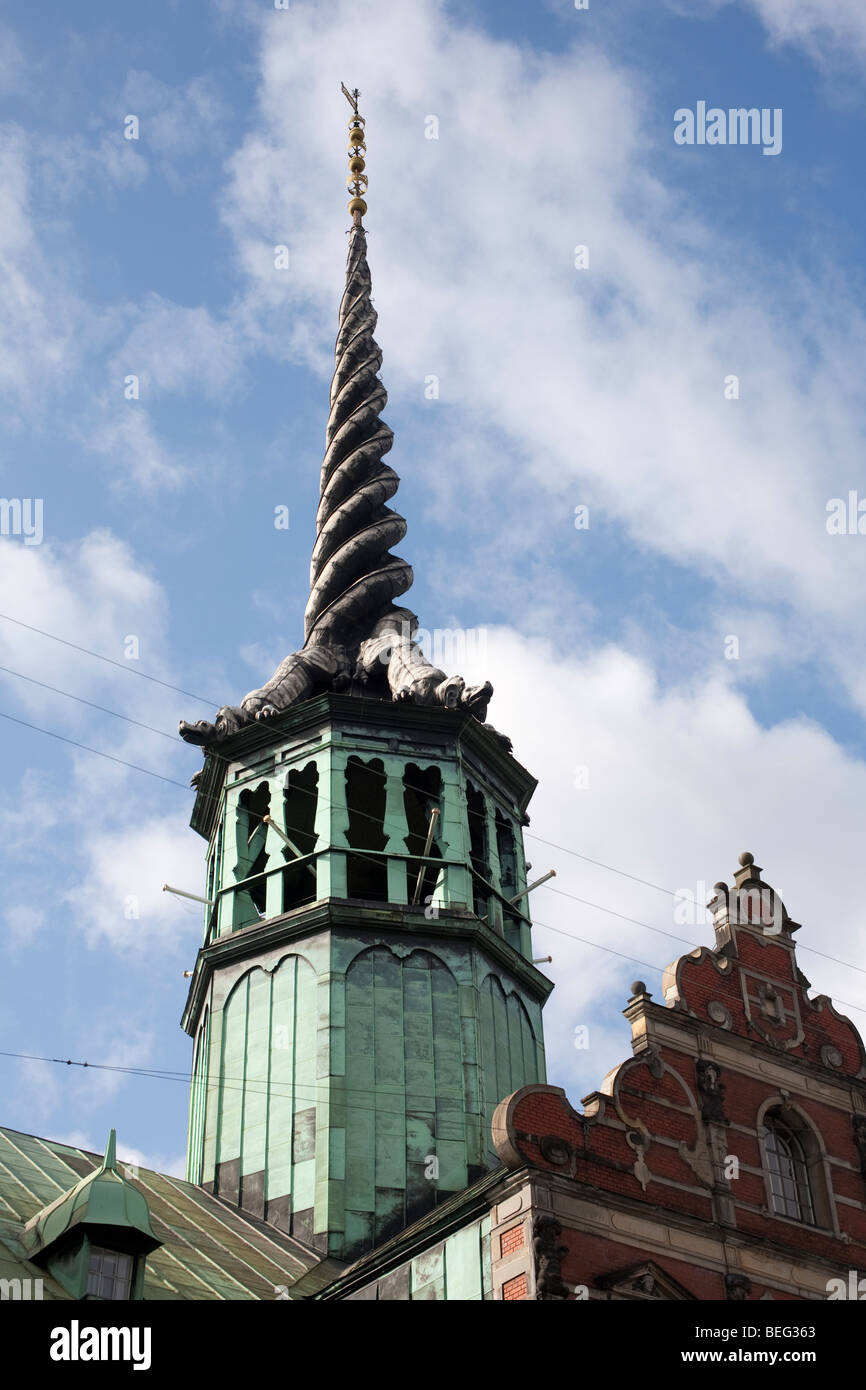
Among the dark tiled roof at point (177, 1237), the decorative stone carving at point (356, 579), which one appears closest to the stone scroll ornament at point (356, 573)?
the decorative stone carving at point (356, 579)

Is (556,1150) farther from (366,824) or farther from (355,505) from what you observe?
(355,505)

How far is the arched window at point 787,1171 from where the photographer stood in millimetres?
27344

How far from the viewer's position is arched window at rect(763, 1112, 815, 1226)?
27.3 meters

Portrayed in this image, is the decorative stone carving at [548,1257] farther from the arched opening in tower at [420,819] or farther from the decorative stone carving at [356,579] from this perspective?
the decorative stone carving at [356,579]

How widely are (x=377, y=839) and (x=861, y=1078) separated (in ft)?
47.2

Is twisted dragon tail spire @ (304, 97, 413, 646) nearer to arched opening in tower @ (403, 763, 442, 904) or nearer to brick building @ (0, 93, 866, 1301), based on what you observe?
brick building @ (0, 93, 866, 1301)

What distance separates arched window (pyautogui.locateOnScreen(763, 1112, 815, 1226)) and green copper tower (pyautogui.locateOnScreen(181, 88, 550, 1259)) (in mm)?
7395

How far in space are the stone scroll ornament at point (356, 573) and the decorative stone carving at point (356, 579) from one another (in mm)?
24

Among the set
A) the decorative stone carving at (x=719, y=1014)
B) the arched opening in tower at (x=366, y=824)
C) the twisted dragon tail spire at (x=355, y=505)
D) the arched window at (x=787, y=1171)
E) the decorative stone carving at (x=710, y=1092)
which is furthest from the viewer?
the twisted dragon tail spire at (x=355, y=505)

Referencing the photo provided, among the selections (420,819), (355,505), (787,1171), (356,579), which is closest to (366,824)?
(420,819)

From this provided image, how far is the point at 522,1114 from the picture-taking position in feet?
82.4

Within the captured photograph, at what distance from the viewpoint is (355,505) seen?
45.5 m

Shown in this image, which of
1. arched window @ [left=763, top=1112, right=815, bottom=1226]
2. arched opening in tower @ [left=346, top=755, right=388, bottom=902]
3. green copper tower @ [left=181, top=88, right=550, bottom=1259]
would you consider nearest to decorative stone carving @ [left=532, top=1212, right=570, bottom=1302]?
arched window @ [left=763, top=1112, right=815, bottom=1226]
